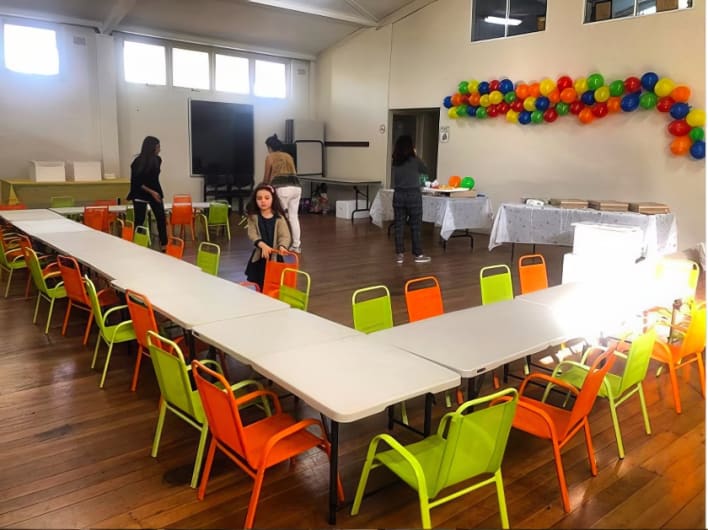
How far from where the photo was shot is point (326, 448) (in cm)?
226

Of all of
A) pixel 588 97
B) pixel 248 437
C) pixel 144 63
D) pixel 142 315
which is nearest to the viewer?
pixel 248 437

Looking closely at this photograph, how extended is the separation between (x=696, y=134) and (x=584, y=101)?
1.59m

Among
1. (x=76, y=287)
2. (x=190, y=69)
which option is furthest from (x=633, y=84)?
(x=190, y=69)

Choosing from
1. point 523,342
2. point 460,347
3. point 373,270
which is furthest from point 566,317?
point 373,270

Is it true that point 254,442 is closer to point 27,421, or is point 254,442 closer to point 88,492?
point 88,492

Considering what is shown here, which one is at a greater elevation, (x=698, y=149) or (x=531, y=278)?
(x=698, y=149)

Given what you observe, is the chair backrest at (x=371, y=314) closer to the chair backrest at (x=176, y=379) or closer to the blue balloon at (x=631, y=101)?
the chair backrest at (x=176, y=379)

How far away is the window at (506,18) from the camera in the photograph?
877 centimetres

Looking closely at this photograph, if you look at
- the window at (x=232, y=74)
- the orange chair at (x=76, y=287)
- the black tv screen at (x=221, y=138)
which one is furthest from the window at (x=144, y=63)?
the orange chair at (x=76, y=287)

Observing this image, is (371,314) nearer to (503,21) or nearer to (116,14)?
(503,21)

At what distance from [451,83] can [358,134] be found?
2760 millimetres

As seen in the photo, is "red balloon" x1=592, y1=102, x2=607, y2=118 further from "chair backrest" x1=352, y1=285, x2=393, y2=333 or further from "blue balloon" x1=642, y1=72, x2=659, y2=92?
"chair backrest" x1=352, y1=285, x2=393, y2=333

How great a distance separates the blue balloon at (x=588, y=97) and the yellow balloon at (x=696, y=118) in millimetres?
1315

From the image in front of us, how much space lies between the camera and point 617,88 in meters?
7.72
